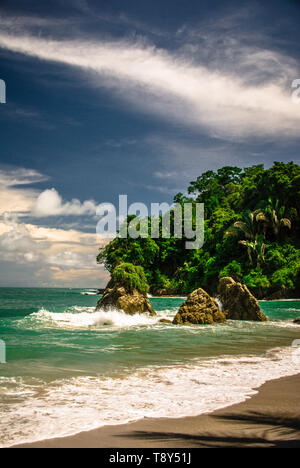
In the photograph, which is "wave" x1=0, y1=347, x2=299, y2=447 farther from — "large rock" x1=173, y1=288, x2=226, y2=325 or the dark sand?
"large rock" x1=173, y1=288, x2=226, y2=325

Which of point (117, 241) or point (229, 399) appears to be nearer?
point (229, 399)

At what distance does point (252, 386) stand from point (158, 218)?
59657mm

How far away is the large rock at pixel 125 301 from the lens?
19.1 meters

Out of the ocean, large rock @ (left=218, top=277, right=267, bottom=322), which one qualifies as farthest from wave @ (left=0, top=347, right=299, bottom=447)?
large rock @ (left=218, top=277, right=267, bottom=322)

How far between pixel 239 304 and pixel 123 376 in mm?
13737

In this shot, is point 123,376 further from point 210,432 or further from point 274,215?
point 274,215

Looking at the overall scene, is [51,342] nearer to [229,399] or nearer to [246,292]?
[229,399]

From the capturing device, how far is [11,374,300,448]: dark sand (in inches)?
137

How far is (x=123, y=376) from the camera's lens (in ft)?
21.7

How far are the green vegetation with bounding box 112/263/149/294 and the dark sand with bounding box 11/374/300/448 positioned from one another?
15208mm

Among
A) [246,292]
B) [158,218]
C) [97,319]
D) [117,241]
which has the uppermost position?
[158,218]

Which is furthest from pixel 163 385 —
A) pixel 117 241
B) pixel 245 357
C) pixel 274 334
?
pixel 117 241

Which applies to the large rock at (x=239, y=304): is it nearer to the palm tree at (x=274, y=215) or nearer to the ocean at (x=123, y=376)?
the ocean at (x=123, y=376)

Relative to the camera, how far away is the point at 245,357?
865cm
